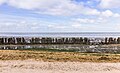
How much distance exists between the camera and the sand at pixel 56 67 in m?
19.6

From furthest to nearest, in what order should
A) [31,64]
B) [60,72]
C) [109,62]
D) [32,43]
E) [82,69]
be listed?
[32,43]
[109,62]
[31,64]
[82,69]
[60,72]

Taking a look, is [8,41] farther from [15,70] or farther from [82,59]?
[15,70]

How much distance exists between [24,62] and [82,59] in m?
4.85

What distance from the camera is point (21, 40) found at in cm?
4744

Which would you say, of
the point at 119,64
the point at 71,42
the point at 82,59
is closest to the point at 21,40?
the point at 71,42

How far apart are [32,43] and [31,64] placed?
24490mm

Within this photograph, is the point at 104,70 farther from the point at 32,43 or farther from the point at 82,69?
the point at 32,43

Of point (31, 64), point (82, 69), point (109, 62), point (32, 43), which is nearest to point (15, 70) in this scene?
point (31, 64)

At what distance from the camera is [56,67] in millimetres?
20688

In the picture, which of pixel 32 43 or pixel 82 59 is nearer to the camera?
pixel 82 59

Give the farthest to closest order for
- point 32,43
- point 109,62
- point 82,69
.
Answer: point 32,43
point 109,62
point 82,69

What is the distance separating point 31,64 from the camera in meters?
22.2

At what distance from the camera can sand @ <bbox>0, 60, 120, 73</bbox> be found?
19.6 meters

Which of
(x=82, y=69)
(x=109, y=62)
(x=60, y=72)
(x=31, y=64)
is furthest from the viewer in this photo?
(x=109, y=62)
